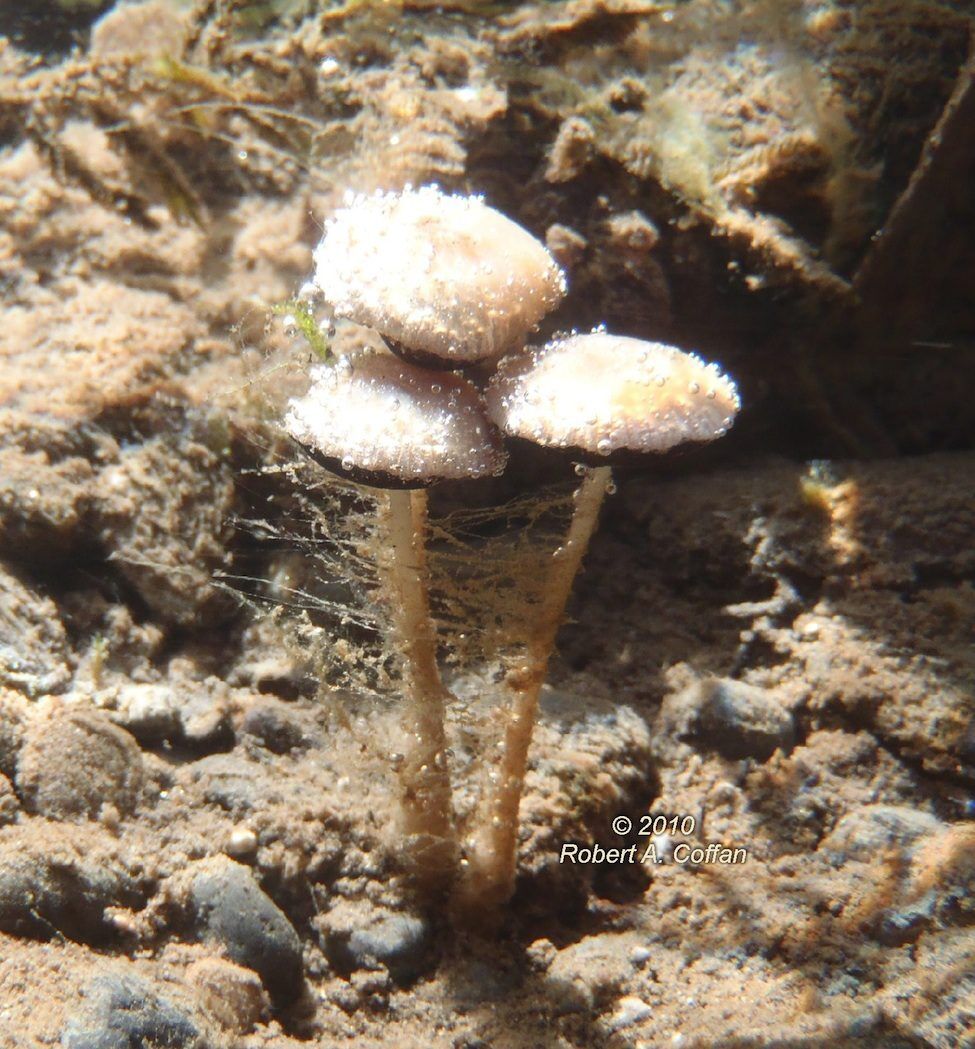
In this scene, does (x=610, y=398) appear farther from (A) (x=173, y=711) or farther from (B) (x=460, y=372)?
(A) (x=173, y=711)

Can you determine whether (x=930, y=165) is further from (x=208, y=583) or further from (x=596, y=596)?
(x=208, y=583)

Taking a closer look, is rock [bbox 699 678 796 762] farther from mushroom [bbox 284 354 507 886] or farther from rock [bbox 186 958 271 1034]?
rock [bbox 186 958 271 1034]

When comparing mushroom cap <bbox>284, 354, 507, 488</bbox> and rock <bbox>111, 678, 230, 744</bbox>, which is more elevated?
mushroom cap <bbox>284, 354, 507, 488</bbox>

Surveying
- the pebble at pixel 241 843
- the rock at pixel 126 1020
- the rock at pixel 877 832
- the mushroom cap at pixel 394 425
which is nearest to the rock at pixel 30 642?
the pebble at pixel 241 843

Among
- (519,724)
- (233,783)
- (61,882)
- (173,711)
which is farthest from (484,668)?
(61,882)

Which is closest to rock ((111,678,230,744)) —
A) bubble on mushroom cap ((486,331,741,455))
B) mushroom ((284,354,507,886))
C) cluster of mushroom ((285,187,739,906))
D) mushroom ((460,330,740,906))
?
mushroom ((284,354,507,886))

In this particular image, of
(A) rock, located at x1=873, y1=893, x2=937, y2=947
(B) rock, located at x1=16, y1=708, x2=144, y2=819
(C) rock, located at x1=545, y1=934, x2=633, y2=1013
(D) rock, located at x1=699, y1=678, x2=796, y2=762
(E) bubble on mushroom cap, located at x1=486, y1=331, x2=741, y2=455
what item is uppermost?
(E) bubble on mushroom cap, located at x1=486, y1=331, x2=741, y2=455
